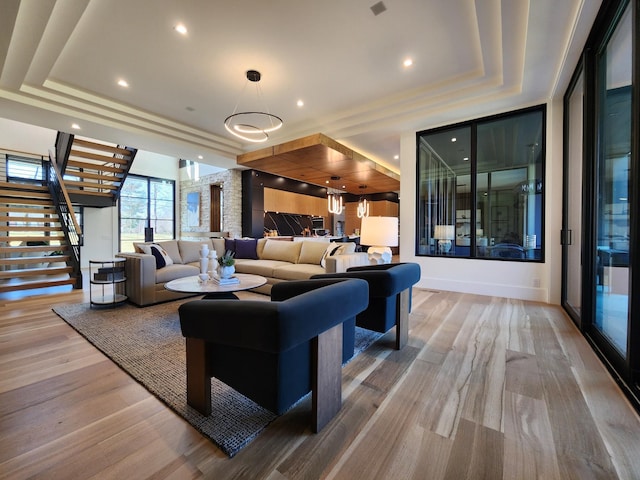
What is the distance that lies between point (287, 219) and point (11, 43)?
7007 millimetres

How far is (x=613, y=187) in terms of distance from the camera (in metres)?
2.30

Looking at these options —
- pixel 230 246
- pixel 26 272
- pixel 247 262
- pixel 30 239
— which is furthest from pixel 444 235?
pixel 30 239

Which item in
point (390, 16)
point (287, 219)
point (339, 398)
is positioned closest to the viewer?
point (339, 398)

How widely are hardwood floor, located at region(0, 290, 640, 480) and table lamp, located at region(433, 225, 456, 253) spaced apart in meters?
2.73

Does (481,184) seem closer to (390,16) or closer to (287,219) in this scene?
(390,16)

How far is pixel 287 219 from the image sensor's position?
9.44 meters

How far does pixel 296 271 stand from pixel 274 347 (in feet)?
9.78

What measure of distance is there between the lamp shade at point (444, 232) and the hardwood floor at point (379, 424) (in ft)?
9.23

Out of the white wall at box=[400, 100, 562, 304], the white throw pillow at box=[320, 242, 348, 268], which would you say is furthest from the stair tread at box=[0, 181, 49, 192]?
the white wall at box=[400, 100, 562, 304]

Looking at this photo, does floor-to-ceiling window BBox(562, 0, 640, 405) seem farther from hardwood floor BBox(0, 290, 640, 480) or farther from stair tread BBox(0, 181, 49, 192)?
stair tread BBox(0, 181, 49, 192)

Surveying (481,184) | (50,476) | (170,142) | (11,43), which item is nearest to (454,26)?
(481,184)

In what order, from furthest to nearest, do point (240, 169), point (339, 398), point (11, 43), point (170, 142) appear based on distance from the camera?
point (240, 169)
point (170, 142)
point (11, 43)
point (339, 398)

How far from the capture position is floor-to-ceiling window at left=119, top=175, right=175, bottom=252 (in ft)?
27.2

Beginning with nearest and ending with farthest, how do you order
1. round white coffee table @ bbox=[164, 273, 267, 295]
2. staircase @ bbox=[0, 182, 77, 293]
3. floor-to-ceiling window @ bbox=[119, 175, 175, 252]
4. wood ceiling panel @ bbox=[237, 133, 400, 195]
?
1. round white coffee table @ bbox=[164, 273, 267, 295]
2. staircase @ bbox=[0, 182, 77, 293]
3. wood ceiling panel @ bbox=[237, 133, 400, 195]
4. floor-to-ceiling window @ bbox=[119, 175, 175, 252]
